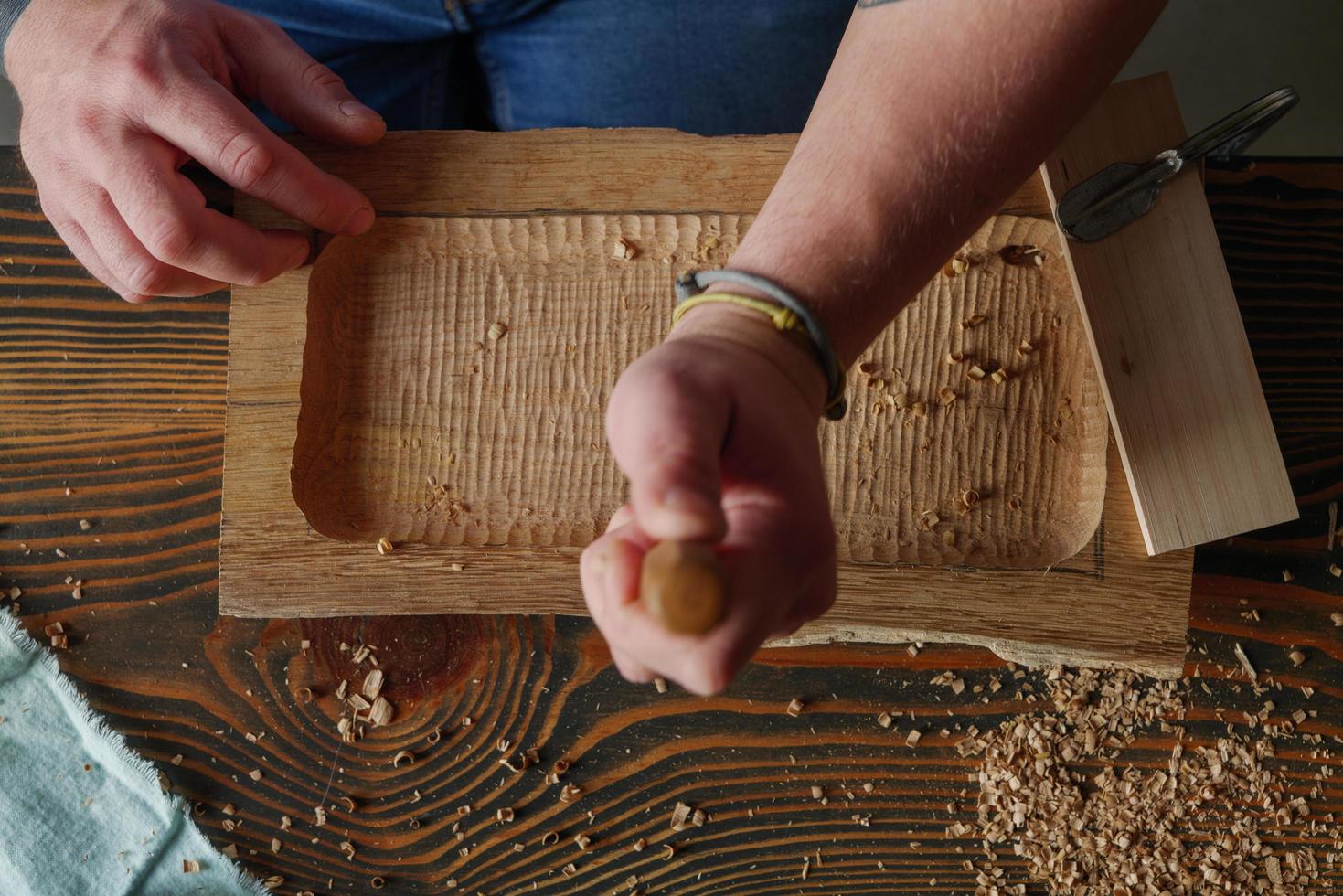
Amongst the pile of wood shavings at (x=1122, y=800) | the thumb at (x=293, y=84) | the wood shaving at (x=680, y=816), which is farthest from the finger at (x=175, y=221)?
the pile of wood shavings at (x=1122, y=800)

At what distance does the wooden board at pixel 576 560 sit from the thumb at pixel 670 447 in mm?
411

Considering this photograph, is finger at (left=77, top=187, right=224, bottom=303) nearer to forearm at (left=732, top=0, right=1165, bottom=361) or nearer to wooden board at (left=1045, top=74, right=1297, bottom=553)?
forearm at (left=732, top=0, right=1165, bottom=361)

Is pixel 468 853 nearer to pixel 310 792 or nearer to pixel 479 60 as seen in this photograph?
pixel 310 792

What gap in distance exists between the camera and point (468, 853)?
978 millimetres

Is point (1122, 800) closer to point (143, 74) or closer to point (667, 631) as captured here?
point (667, 631)

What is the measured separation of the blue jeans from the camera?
870mm

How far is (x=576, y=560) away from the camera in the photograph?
852 mm

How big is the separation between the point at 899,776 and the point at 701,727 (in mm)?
214

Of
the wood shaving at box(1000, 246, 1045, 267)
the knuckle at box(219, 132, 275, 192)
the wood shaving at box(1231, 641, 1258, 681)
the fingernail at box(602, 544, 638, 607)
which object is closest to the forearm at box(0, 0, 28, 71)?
the knuckle at box(219, 132, 275, 192)

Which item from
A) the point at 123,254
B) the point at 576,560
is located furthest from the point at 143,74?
the point at 576,560

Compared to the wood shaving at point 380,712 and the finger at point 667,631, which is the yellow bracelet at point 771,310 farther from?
the wood shaving at point 380,712

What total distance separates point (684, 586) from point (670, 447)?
66 millimetres

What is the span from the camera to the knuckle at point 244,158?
77cm

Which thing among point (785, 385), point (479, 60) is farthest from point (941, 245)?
point (479, 60)
